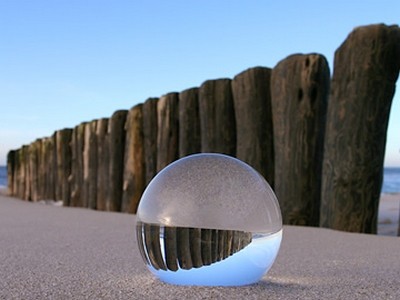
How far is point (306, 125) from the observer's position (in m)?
3.95

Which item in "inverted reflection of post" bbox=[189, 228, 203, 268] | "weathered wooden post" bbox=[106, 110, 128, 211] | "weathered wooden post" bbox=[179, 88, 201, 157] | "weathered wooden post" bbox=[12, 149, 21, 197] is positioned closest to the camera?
"inverted reflection of post" bbox=[189, 228, 203, 268]

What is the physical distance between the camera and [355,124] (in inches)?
141

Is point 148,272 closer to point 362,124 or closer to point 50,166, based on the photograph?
point 362,124

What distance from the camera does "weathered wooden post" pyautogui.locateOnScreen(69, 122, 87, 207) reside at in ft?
26.4

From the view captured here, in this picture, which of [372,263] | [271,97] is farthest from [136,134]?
[372,263]

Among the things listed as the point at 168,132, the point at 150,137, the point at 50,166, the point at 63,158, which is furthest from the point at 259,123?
the point at 50,166

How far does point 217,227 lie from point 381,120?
2470mm

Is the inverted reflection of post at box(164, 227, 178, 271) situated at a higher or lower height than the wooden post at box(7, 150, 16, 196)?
higher

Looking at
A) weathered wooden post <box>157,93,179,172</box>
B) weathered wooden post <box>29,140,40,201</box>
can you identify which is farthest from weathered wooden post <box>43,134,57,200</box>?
weathered wooden post <box>157,93,179,172</box>

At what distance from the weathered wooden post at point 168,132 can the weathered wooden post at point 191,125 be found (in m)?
0.26

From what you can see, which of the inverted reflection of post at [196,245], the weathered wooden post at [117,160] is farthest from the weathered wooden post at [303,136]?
the weathered wooden post at [117,160]

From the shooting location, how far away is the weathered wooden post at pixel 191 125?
5133 millimetres

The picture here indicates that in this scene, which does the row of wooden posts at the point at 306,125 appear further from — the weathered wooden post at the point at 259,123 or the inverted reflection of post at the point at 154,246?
the inverted reflection of post at the point at 154,246

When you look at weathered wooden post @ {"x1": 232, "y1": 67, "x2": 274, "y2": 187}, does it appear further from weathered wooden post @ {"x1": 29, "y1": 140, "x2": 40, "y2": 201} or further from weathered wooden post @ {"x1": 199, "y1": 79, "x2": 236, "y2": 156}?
weathered wooden post @ {"x1": 29, "y1": 140, "x2": 40, "y2": 201}
